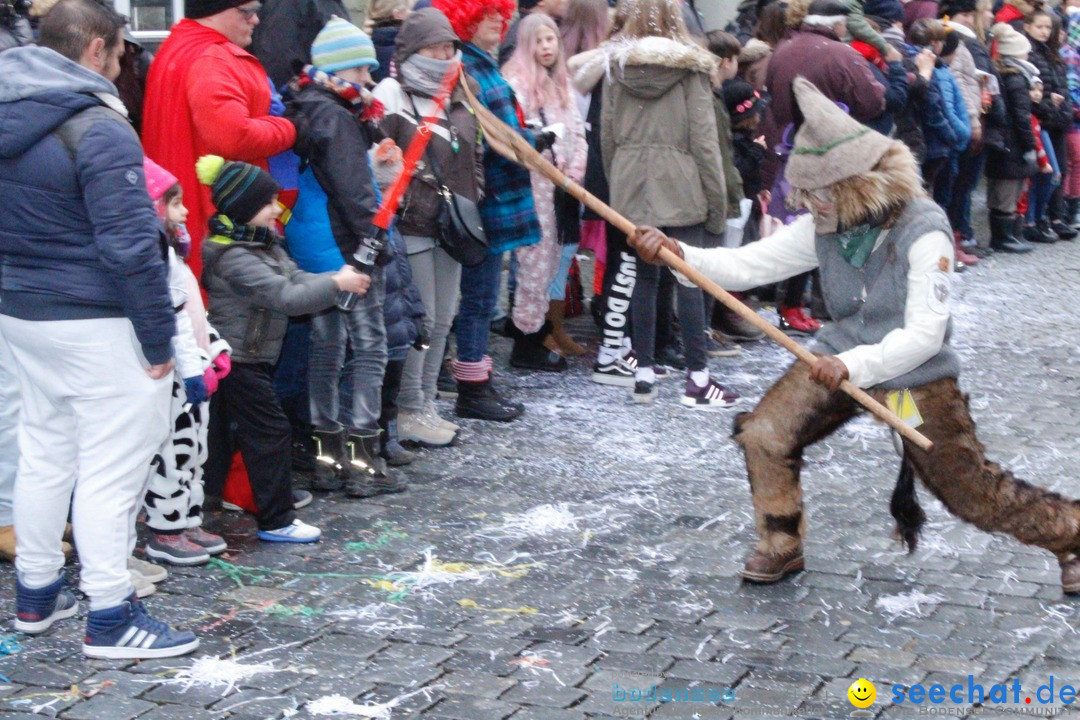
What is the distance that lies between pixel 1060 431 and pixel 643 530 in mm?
2683

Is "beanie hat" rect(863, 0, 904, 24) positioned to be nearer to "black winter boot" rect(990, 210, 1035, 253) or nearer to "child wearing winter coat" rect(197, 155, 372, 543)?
"black winter boot" rect(990, 210, 1035, 253)

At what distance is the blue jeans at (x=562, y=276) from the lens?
841 centimetres

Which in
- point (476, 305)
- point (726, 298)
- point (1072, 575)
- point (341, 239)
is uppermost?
point (726, 298)

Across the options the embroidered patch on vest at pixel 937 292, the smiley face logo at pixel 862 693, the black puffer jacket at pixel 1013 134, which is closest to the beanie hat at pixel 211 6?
the embroidered patch on vest at pixel 937 292

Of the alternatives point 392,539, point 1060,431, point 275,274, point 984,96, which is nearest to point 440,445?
point 392,539

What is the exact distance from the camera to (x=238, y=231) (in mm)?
5297

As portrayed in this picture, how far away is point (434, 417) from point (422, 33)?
1.80 metres

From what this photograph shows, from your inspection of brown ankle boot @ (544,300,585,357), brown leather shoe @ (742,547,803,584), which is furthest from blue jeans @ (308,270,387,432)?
brown ankle boot @ (544,300,585,357)

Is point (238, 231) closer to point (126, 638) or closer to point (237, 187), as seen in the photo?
point (237, 187)

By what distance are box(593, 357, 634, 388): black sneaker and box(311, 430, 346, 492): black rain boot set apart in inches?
91.7

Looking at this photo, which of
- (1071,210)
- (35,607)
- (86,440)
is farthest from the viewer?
(1071,210)

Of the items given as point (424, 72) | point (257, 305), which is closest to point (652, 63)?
point (424, 72)

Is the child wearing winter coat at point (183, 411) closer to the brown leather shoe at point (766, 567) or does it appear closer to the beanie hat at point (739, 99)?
the brown leather shoe at point (766, 567)

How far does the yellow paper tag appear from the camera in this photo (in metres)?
4.84
